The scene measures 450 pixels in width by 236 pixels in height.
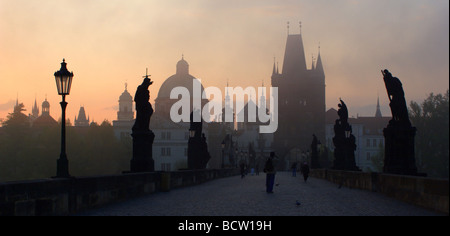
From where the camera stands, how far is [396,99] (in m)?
20.6

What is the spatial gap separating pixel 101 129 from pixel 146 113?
75.7 m

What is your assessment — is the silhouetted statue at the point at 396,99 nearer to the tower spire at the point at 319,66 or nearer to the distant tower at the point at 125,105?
the tower spire at the point at 319,66

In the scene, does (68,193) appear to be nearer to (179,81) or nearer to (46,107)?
(179,81)

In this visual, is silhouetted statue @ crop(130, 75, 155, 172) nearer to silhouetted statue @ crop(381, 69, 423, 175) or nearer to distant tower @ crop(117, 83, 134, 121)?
silhouetted statue @ crop(381, 69, 423, 175)

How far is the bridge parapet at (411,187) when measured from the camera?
12.9m

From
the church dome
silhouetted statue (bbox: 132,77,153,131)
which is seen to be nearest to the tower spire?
the church dome

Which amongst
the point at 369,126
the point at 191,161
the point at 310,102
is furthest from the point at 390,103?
the point at 369,126

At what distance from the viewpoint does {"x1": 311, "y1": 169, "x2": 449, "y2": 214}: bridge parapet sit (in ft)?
42.2

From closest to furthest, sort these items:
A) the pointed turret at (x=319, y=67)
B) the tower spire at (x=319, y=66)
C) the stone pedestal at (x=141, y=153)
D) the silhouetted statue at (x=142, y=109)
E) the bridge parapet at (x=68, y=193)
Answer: the bridge parapet at (x=68, y=193) → the stone pedestal at (x=141, y=153) → the silhouetted statue at (x=142, y=109) → the pointed turret at (x=319, y=67) → the tower spire at (x=319, y=66)

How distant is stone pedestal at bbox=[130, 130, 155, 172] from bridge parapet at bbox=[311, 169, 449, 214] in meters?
8.46

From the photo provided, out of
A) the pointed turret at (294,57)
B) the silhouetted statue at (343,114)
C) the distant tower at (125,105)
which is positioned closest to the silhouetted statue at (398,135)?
the silhouetted statue at (343,114)

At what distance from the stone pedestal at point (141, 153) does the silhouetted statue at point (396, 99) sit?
30.8ft

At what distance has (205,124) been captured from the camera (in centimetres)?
14938

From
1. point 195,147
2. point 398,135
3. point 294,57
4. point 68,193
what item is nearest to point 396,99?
point 398,135
